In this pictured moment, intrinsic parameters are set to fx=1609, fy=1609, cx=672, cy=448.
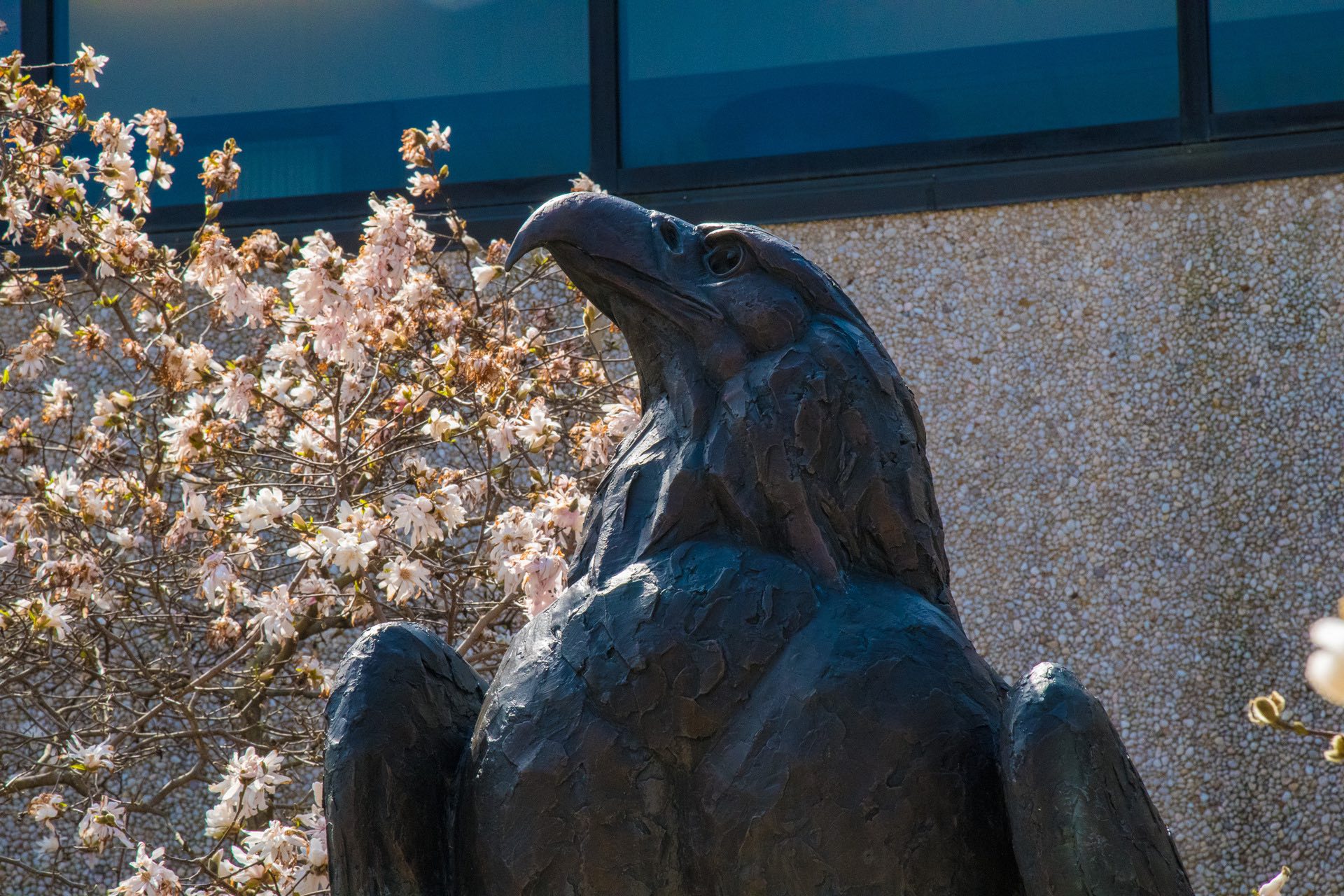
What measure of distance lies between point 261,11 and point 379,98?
0.65 meters

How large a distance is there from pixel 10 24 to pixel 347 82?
1.61 metres

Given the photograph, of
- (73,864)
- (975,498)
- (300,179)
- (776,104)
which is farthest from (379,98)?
(73,864)

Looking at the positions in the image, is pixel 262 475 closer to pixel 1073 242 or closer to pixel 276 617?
pixel 276 617

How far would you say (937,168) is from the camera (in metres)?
5.82

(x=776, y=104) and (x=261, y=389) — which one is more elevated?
(x=776, y=104)

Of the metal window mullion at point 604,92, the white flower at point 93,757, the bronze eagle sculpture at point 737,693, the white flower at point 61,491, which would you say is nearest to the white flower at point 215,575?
the white flower at point 93,757

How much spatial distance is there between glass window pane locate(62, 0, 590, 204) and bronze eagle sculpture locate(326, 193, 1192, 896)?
4.25 meters

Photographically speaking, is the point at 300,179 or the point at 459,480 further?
the point at 300,179

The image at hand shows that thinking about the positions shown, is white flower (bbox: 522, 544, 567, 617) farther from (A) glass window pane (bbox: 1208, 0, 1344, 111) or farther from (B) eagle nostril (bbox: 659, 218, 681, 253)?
(A) glass window pane (bbox: 1208, 0, 1344, 111)

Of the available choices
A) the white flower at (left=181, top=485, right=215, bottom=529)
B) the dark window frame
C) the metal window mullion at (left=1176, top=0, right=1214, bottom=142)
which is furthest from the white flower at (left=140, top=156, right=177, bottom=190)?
the metal window mullion at (left=1176, top=0, right=1214, bottom=142)

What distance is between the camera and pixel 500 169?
6238 millimetres

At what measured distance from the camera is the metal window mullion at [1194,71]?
5625mm

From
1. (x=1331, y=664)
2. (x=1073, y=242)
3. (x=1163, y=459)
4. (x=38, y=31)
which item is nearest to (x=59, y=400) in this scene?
(x=38, y=31)

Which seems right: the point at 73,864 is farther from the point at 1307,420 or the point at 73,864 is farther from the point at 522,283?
the point at 1307,420
